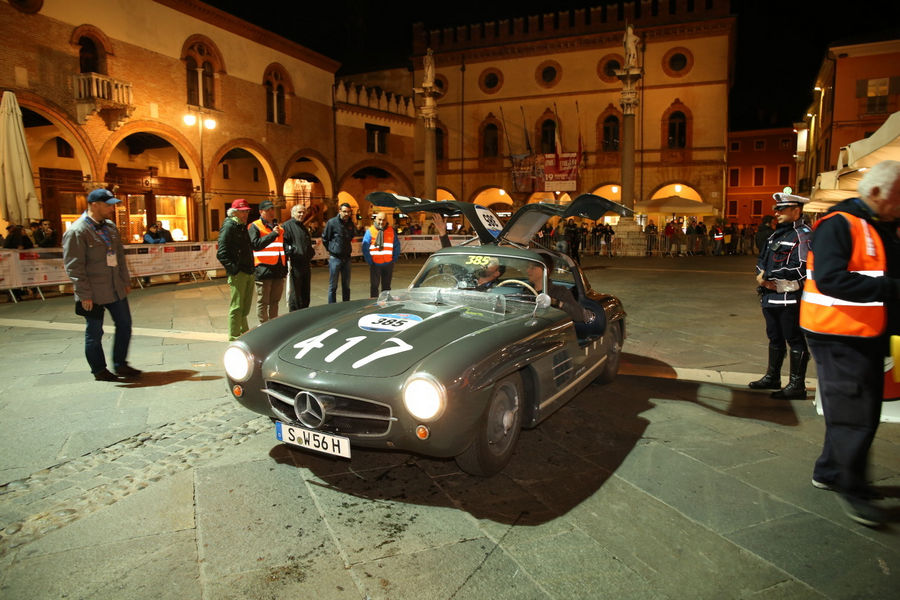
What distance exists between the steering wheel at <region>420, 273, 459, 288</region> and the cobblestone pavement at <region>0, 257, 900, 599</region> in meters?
1.33

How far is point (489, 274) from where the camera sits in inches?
184

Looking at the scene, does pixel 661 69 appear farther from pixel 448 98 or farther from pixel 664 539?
pixel 664 539

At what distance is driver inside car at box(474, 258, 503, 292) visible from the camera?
4641 millimetres

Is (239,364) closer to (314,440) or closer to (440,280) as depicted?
(314,440)

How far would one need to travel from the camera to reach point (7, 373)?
18.7 ft

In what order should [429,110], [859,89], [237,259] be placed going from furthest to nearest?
1. [859,89]
2. [429,110]
3. [237,259]

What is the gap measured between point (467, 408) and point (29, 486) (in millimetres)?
2537

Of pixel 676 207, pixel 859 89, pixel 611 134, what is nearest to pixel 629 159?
pixel 676 207

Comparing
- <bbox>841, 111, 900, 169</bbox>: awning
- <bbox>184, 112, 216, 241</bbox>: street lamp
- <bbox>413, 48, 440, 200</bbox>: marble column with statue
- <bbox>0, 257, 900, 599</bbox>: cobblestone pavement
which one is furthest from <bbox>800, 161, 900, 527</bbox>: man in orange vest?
<bbox>413, 48, 440, 200</bbox>: marble column with statue

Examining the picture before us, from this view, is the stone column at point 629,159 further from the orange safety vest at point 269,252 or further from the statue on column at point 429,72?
the orange safety vest at point 269,252

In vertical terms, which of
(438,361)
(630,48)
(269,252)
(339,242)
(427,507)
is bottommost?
(427,507)

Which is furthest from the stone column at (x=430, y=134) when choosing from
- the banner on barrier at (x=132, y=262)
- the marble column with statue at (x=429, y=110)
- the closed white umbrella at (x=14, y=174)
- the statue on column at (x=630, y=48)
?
the closed white umbrella at (x=14, y=174)

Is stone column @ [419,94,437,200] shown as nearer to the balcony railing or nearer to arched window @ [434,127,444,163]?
arched window @ [434,127,444,163]

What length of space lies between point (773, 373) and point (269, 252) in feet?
17.9
